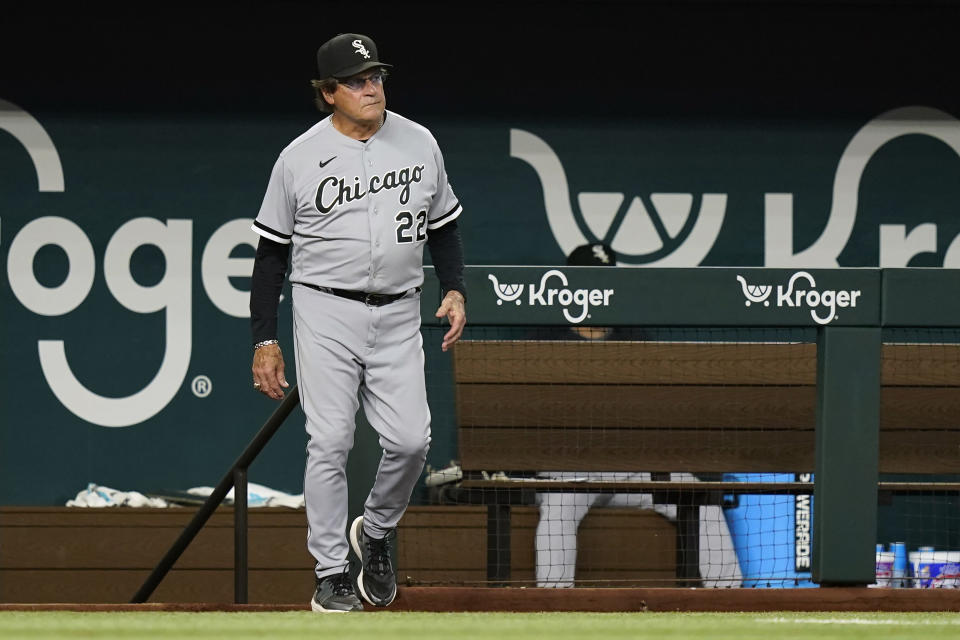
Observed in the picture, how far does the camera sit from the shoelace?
408 centimetres

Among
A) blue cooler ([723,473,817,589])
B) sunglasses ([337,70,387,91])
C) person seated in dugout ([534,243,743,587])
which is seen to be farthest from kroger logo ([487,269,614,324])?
blue cooler ([723,473,817,589])

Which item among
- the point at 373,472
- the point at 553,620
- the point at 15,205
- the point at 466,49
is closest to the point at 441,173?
the point at 373,472

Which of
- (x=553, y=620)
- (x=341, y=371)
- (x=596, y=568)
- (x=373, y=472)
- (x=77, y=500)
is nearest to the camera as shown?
(x=553, y=620)

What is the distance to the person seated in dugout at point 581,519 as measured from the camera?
19.5 ft

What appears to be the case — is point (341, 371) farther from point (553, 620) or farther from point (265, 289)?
point (553, 620)

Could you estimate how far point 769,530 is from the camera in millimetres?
6645

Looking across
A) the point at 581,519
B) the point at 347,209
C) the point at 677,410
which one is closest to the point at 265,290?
the point at 347,209

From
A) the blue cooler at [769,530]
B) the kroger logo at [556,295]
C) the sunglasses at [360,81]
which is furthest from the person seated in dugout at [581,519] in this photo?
the sunglasses at [360,81]

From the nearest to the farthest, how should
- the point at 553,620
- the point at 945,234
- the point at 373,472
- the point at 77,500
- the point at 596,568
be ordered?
1. the point at 553,620
2. the point at 373,472
3. the point at 596,568
4. the point at 77,500
5. the point at 945,234

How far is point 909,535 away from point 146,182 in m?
4.47

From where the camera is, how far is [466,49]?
7.62m

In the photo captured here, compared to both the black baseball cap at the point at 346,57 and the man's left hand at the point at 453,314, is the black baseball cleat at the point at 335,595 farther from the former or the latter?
the black baseball cap at the point at 346,57

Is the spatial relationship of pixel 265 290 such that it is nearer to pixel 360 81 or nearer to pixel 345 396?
pixel 345 396

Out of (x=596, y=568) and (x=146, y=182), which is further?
(x=146, y=182)
